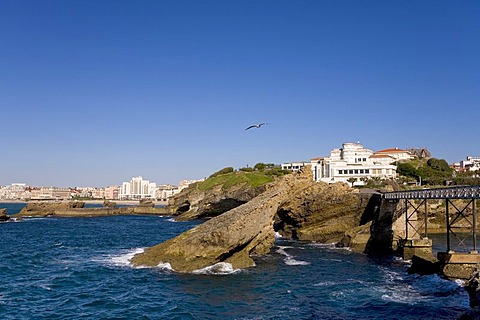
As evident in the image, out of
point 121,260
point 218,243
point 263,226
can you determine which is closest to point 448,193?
point 263,226

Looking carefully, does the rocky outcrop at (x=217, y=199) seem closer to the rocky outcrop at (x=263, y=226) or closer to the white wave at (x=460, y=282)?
the rocky outcrop at (x=263, y=226)

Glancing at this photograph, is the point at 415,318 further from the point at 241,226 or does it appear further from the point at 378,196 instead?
the point at 378,196

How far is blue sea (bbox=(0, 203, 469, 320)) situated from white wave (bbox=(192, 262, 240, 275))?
0.99 ft

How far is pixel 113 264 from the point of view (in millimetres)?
40406

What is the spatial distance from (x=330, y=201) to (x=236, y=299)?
37.6m

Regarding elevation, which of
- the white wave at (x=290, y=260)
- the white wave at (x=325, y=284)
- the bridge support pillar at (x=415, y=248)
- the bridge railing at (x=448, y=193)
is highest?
the bridge railing at (x=448, y=193)

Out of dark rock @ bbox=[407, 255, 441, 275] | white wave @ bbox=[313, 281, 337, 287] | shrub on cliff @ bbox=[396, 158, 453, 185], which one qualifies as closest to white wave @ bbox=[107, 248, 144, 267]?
white wave @ bbox=[313, 281, 337, 287]

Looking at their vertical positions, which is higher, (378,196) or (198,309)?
(378,196)

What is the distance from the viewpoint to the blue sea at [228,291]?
25250mm

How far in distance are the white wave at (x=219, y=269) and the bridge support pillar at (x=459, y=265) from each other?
16.8 m

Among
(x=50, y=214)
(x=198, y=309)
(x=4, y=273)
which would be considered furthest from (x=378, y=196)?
(x=50, y=214)

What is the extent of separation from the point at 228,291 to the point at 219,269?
671cm

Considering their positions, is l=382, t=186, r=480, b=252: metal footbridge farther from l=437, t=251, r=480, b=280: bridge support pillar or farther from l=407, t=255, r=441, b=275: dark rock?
l=407, t=255, r=441, b=275: dark rock

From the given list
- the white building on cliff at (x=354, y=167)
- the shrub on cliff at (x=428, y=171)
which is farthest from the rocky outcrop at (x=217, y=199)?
the shrub on cliff at (x=428, y=171)
